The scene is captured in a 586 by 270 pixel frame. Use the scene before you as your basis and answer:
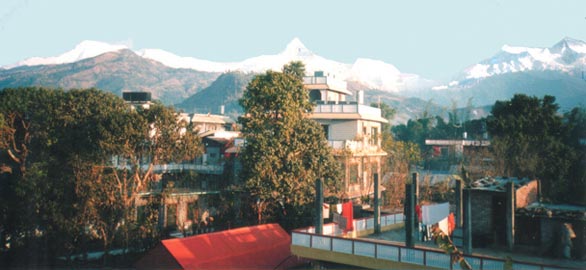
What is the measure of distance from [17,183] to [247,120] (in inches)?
472

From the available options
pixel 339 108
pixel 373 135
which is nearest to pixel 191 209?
pixel 339 108

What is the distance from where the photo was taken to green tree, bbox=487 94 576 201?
107ft

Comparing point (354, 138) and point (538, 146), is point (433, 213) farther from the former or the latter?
point (538, 146)

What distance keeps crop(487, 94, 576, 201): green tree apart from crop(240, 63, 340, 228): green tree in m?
13.9

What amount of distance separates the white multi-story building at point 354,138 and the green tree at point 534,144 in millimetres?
8868

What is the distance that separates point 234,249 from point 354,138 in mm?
17314

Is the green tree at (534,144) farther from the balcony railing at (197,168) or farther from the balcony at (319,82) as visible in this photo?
the balcony railing at (197,168)

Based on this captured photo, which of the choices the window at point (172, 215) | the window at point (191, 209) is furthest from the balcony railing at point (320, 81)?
the window at point (172, 215)

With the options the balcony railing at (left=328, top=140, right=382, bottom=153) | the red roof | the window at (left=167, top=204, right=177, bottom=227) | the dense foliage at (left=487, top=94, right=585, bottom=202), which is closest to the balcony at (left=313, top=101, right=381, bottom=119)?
the balcony railing at (left=328, top=140, right=382, bottom=153)

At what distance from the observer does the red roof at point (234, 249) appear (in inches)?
Answer: 753

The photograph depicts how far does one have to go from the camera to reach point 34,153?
26422mm

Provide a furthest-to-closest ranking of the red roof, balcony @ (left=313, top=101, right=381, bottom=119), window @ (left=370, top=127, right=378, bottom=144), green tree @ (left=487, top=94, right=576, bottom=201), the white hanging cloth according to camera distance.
→ window @ (left=370, top=127, right=378, bottom=144) < balcony @ (left=313, top=101, right=381, bottom=119) < green tree @ (left=487, top=94, right=576, bottom=201) < the white hanging cloth < the red roof

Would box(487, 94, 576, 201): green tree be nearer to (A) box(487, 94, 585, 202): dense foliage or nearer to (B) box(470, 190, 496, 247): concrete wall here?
(A) box(487, 94, 585, 202): dense foliage

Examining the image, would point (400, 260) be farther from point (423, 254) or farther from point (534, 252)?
point (534, 252)
